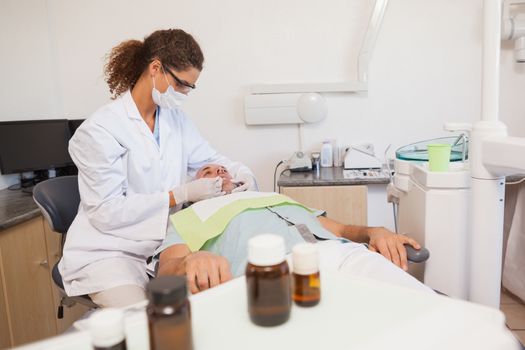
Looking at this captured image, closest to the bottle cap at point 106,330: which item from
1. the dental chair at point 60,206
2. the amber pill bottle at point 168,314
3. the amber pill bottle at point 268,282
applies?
the amber pill bottle at point 168,314

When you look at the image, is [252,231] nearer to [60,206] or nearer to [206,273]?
[206,273]

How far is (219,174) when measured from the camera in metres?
1.63

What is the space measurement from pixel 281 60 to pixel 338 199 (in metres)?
0.93

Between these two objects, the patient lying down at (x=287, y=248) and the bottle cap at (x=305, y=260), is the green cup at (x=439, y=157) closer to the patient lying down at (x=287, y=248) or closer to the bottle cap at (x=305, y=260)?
the patient lying down at (x=287, y=248)

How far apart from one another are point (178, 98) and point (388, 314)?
1.20m

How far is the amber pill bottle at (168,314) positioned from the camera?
1.55 ft

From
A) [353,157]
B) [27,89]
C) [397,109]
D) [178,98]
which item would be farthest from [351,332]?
[27,89]

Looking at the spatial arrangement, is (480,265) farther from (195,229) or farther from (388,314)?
(195,229)

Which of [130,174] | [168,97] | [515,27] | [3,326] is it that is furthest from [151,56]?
[515,27]

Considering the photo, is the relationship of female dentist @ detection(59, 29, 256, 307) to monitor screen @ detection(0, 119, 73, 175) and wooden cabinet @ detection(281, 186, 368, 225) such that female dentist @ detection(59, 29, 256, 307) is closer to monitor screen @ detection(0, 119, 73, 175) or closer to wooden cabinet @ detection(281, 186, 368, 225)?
wooden cabinet @ detection(281, 186, 368, 225)

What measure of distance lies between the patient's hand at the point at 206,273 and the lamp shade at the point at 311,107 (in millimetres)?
1520

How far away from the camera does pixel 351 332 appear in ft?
1.85

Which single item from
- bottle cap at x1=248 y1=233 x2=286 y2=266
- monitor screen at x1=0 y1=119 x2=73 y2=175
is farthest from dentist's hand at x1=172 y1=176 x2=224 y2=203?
monitor screen at x1=0 y1=119 x2=73 y2=175

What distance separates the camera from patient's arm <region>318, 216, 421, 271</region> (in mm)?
1170
